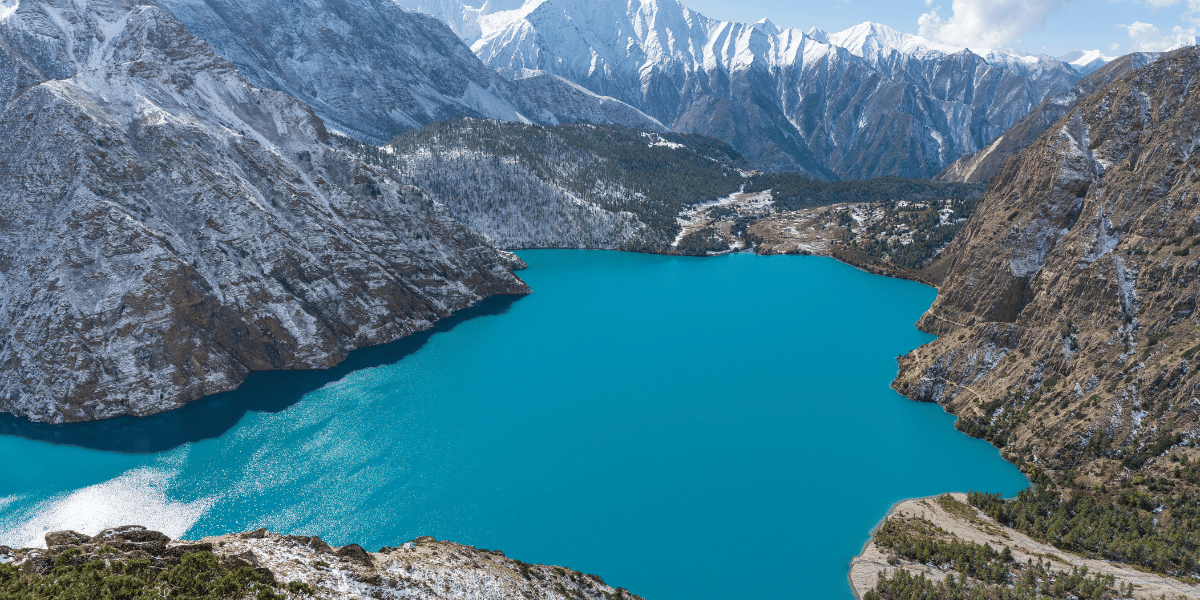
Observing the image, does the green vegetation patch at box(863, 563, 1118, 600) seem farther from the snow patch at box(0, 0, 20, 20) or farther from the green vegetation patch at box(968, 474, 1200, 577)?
the snow patch at box(0, 0, 20, 20)

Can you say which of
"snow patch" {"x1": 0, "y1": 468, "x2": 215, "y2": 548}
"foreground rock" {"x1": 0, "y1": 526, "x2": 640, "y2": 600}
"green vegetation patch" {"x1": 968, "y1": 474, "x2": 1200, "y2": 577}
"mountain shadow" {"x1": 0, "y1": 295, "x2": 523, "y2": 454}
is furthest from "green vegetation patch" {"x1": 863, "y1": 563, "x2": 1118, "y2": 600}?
"mountain shadow" {"x1": 0, "y1": 295, "x2": 523, "y2": 454}

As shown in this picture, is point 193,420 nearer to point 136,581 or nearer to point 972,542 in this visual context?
point 136,581

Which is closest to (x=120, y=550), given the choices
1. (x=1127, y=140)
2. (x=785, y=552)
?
(x=785, y=552)

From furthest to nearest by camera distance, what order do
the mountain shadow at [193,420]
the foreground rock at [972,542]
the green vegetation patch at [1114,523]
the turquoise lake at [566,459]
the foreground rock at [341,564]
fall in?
the mountain shadow at [193,420] → the turquoise lake at [566,459] → the green vegetation patch at [1114,523] → the foreground rock at [972,542] → the foreground rock at [341,564]

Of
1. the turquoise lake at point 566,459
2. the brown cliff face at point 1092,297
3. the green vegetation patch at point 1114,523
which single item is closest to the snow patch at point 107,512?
the turquoise lake at point 566,459

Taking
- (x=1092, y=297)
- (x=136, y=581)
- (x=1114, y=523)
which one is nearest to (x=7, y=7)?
(x=136, y=581)

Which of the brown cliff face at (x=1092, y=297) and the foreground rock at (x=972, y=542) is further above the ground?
the brown cliff face at (x=1092, y=297)

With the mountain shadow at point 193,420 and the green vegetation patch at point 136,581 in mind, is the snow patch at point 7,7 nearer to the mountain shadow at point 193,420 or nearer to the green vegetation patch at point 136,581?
the mountain shadow at point 193,420
